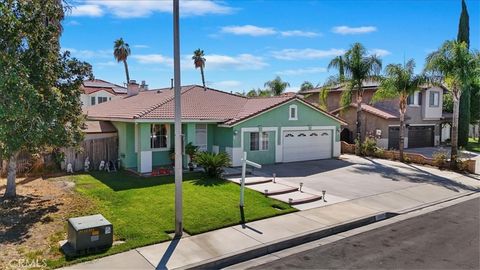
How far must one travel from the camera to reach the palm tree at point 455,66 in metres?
19.8

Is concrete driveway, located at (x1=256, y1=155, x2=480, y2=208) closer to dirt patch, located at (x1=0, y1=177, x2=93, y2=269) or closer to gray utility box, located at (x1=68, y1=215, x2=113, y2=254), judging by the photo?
gray utility box, located at (x1=68, y1=215, x2=113, y2=254)

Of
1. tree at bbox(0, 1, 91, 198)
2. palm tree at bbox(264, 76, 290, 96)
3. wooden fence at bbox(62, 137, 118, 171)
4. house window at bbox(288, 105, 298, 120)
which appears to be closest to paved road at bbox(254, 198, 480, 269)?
tree at bbox(0, 1, 91, 198)

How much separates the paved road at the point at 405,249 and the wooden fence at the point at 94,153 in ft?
44.5

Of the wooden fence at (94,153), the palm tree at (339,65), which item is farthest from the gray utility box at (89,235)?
the palm tree at (339,65)

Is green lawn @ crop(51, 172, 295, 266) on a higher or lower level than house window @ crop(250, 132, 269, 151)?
lower

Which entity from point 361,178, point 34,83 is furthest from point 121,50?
point 361,178

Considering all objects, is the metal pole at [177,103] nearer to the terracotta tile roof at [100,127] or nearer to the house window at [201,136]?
the house window at [201,136]

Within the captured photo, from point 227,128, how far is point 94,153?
7.12 metres

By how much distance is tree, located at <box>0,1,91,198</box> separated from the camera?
400 inches

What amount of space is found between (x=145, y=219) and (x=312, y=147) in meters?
14.9

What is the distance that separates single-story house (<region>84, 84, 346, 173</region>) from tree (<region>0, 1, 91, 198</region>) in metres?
4.49

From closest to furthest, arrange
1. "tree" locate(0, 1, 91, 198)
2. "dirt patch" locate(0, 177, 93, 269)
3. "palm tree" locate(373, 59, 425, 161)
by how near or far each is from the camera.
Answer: "dirt patch" locate(0, 177, 93, 269)
"tree" locate(0, 1, 91, 198)
"palm tree" locate(373, 59, 425, 161)

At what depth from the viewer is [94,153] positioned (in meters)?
18.9

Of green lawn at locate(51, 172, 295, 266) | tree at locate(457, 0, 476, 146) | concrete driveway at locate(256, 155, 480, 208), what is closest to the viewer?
green lawn at locate(51, 172, 295, 266)
